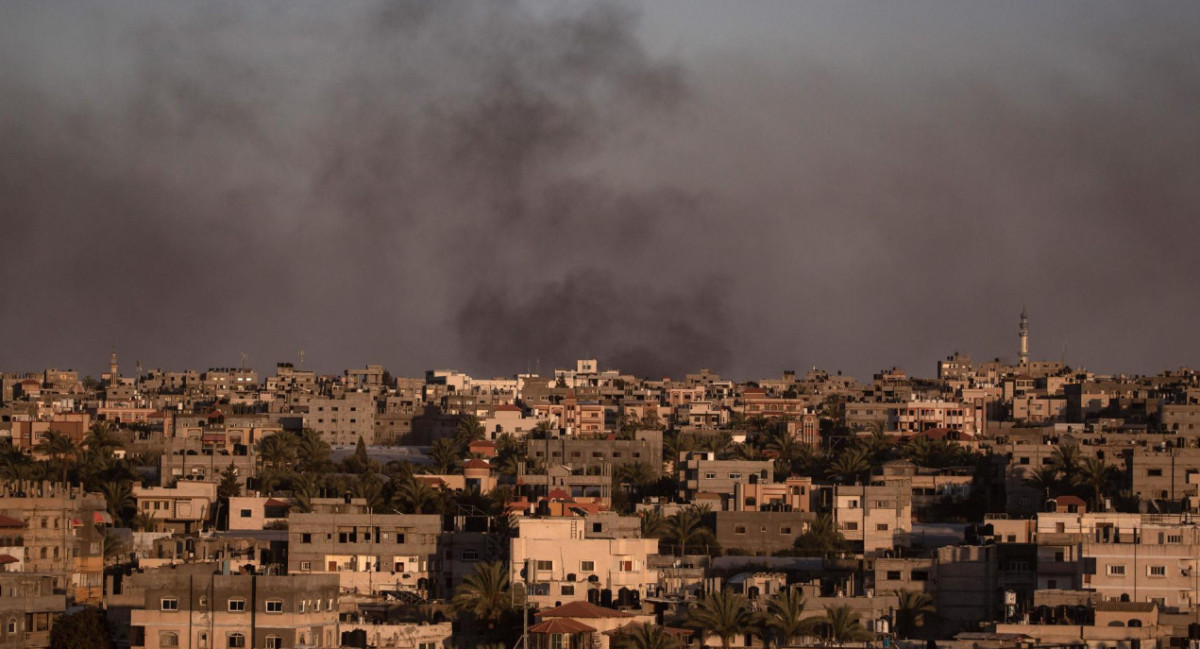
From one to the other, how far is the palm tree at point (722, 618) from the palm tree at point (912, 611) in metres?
7.26

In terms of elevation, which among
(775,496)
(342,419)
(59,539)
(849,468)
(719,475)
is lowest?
(59,539)

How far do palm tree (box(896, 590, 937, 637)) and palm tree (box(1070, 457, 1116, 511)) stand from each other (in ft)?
120

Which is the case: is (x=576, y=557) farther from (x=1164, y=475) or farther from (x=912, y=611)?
(x=1164, y=475)

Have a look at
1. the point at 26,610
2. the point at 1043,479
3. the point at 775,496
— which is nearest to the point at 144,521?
the point at 775,496

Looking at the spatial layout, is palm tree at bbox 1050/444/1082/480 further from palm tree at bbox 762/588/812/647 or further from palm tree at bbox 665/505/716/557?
palm tree at bbox 762/588/812/647

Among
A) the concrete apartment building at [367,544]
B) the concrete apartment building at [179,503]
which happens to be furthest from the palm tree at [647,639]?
the concrete apartment building at [179,503]

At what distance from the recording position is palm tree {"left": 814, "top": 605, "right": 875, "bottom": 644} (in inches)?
2815

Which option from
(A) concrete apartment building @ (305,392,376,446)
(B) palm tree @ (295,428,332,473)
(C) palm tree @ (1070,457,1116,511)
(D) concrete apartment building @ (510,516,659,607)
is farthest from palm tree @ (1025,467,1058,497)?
(A) concrete apartment building @ (305,392,376,446)

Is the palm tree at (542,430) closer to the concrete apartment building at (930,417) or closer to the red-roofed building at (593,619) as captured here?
the concrete apartment building at (930,417)

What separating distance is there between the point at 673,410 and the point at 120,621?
121324 millimetres

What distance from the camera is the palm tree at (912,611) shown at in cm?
7968

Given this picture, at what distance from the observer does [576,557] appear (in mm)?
84688

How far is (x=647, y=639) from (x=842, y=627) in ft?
19.6

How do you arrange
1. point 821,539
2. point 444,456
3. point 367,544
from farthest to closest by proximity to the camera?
point 444,456 → point 821,539 → point 367,544
